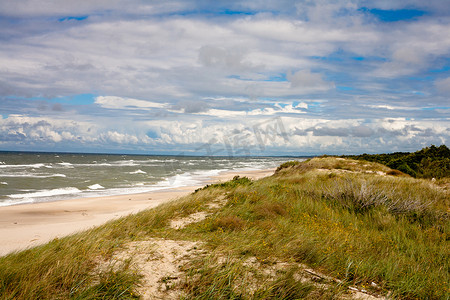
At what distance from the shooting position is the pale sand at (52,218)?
34.0 ft

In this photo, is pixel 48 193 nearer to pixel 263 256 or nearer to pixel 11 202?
pixel 11 202

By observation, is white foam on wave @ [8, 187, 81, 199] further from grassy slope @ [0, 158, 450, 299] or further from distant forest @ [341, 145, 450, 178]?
distant forest @ [341, 145, 450, 178]

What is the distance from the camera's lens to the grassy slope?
3.93 metres

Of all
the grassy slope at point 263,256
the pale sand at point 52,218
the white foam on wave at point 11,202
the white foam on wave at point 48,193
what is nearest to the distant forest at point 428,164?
the grassy slope at point 263,256

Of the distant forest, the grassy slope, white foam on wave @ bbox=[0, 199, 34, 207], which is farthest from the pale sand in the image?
the distant forest

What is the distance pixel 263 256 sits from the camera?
4922 millimetres

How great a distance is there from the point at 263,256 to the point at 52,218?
42.9ft

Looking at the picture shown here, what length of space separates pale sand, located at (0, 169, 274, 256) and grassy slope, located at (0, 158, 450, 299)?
3.16m

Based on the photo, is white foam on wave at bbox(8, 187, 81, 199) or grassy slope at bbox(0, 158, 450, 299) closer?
grassy slope at bbox(0, 158, 450, 299)

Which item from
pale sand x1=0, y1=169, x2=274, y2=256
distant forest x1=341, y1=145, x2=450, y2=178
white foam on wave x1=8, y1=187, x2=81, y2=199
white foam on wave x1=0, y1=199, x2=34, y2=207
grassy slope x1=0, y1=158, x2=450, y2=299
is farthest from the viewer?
distant forest x1=341, y1=145, x2=450, y2=178

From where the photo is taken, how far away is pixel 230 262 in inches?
178

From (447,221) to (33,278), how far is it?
404 inches

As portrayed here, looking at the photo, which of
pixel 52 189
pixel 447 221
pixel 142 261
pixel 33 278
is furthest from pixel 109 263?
pixel 52 189

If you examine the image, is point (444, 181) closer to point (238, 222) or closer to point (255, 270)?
point (238, 222)
